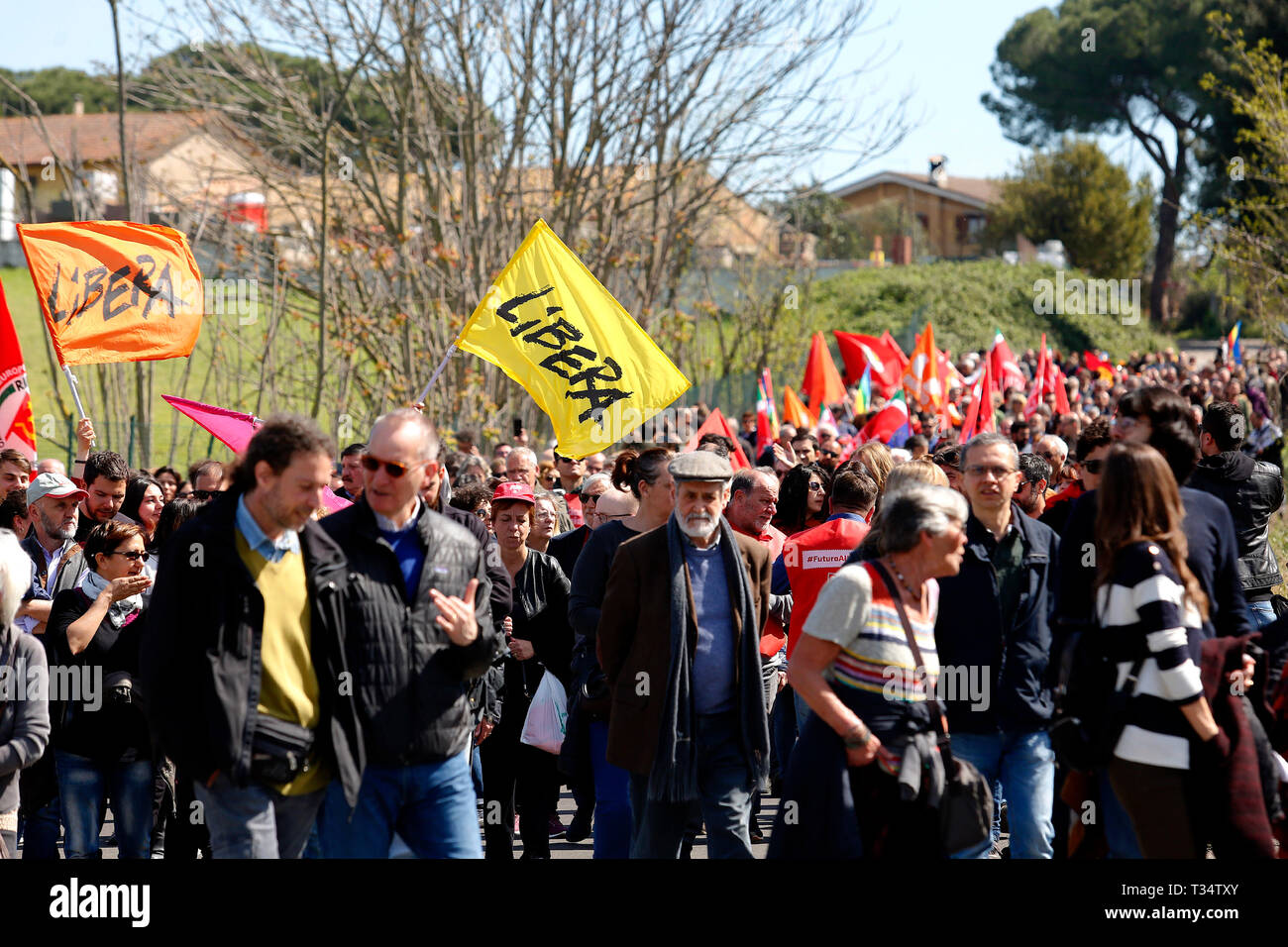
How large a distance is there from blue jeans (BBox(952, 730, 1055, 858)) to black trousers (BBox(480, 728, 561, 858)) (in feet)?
6.60

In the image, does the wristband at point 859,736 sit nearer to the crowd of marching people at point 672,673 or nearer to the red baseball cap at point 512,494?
the crowd of marching people at point 672,673

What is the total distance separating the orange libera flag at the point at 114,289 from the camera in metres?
8.95

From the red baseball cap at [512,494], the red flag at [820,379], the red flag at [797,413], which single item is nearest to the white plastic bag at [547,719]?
the red baseball cap at [512,494]

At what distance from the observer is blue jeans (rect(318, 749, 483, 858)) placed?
4461 millimetres

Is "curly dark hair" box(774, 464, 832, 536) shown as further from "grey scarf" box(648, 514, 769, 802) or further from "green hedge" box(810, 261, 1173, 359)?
"green hedge" box(810, 261, 1173, 359)

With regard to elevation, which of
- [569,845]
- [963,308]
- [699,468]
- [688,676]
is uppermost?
[963,308]

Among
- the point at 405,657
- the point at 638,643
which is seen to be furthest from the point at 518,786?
the point at 405,657

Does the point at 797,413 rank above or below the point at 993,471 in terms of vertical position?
below

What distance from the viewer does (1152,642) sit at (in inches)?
170

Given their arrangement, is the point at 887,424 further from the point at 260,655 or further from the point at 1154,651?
the point at 260,655

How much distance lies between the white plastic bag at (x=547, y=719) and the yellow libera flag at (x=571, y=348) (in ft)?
6.84

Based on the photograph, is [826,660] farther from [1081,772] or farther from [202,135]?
[202,135]

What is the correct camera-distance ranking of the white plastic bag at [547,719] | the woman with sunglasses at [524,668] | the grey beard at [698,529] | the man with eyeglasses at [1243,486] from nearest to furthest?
the grey beard at [698,529] < the white plastic bag at [547,719] < the woman with sunglasses at [524,668] < the man with eyeglasses at [1243,486]

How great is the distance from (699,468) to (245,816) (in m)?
2.00
